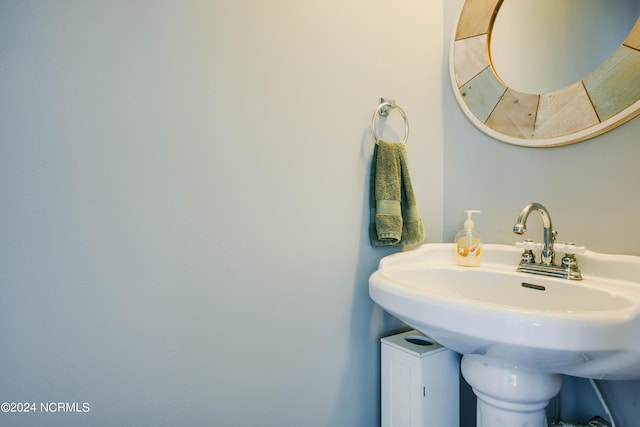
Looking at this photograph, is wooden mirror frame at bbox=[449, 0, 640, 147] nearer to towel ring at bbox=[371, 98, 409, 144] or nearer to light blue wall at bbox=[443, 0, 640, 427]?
light blue wall at bbox=[443, 0, 640, 427]

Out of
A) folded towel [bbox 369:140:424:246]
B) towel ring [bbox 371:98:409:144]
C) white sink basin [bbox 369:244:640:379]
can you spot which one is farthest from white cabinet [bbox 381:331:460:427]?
towel ring [bbox 371:98:409:144]

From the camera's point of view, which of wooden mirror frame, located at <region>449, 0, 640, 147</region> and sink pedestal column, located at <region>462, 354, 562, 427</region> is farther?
wooden mirror frame, located at <region>449, 0, 640, 147</region>

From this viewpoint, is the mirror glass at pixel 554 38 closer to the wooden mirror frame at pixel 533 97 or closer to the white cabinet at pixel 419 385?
the wooden mirror frame at pixel 533 97

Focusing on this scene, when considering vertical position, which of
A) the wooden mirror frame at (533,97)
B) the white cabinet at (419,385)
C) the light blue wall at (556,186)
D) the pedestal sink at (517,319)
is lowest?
the white cabinet at (419,385)

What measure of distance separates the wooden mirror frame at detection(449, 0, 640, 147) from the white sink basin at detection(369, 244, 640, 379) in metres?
0.34

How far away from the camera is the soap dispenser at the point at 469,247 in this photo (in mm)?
1054

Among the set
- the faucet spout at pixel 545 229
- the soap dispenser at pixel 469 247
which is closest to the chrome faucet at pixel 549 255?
the faucet spout at pixel 545 229

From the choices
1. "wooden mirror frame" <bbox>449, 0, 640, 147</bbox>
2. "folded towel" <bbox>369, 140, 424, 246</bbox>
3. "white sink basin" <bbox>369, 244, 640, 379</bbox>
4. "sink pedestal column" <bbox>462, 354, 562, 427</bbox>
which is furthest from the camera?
"folded towel" <bbox>369, 140, 424, 246</bbox>

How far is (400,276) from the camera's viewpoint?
99cm

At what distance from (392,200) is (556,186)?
0.46m

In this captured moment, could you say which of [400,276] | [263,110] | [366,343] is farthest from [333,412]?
[263,110]

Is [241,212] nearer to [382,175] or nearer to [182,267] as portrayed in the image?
A: [182,267]

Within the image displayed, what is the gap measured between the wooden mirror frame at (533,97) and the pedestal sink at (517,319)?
340 mm

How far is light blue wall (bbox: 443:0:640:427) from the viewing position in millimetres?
845
